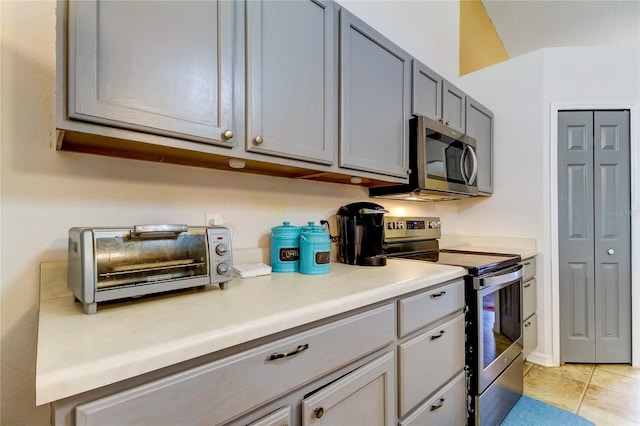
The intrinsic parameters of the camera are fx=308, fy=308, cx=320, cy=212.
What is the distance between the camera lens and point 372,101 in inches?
Answer: 62.6

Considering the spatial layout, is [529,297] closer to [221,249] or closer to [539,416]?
[539,416]

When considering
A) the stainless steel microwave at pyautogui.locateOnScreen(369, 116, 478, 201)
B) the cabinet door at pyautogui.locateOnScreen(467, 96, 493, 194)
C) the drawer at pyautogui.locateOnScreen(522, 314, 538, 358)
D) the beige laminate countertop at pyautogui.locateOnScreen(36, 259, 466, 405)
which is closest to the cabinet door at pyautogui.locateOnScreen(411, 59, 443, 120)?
the stainless steel microwave at pyautogui.locateOnScreen(369, 116, 478, 201)

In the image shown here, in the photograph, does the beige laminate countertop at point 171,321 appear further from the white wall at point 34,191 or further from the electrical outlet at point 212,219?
the electrical outlet at point 212,219

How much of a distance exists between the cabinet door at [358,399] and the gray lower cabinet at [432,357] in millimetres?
89

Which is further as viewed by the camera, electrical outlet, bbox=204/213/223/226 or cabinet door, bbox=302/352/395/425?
electrical outlet, bbox=204/213/223/226

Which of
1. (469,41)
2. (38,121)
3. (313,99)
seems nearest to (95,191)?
(38,121)

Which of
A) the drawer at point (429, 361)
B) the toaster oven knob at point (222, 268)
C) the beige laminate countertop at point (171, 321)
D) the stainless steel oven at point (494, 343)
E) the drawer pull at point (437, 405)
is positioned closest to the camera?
the beige laminate countertop at point (171, 321)

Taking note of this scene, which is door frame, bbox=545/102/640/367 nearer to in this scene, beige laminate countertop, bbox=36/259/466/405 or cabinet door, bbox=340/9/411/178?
cabinet door, bbox=340/9/411/178

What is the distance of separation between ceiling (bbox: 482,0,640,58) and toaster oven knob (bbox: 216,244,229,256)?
4143mm

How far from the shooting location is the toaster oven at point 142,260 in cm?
81

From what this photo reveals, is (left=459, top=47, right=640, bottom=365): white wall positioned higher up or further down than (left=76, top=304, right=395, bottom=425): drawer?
higher up

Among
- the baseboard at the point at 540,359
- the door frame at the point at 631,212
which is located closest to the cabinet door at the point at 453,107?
the door frame at the point at 631,212

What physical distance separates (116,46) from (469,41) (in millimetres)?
3631

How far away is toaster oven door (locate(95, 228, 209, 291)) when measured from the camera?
85cm
